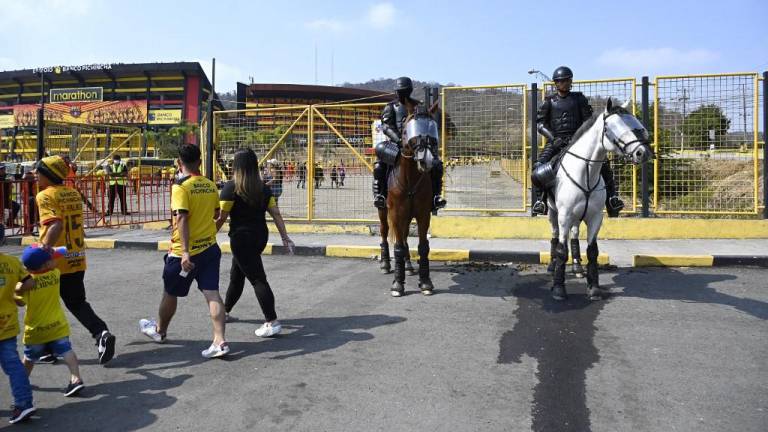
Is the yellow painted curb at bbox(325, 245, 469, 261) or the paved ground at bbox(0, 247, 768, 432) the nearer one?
the paved ground at bbox(0, 247, 768, 432)

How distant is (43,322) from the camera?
4.25 m

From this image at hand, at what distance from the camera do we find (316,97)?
86000 millimetres

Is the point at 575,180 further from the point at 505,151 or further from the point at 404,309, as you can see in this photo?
the point at 505,151

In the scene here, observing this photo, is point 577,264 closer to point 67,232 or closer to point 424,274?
point 424,274

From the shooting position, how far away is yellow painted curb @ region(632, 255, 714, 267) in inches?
354

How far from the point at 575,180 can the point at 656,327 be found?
80.6 inches

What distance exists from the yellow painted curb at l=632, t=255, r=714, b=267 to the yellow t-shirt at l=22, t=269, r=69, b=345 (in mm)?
7849

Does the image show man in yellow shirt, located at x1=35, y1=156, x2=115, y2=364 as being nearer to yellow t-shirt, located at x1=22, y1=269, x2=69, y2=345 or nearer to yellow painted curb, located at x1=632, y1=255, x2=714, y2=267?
yellow t-shirt, located at x1=22, y1=269, x2=69, y2=345

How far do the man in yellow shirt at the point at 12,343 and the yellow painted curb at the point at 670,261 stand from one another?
8113mm

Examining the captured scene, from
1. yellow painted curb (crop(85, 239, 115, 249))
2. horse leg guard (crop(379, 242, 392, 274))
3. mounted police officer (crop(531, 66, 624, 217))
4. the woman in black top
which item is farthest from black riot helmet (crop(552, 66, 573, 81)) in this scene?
yellow painted curb (crop(85, 239, 115, 249))

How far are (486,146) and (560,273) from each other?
18.6 feet

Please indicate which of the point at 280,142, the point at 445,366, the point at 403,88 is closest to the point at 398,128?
the point at 403,88

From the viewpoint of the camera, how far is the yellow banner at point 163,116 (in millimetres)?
70750

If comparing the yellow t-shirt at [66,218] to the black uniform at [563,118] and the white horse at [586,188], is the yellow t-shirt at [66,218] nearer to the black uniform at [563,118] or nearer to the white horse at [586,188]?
the white horse at [586,188]
